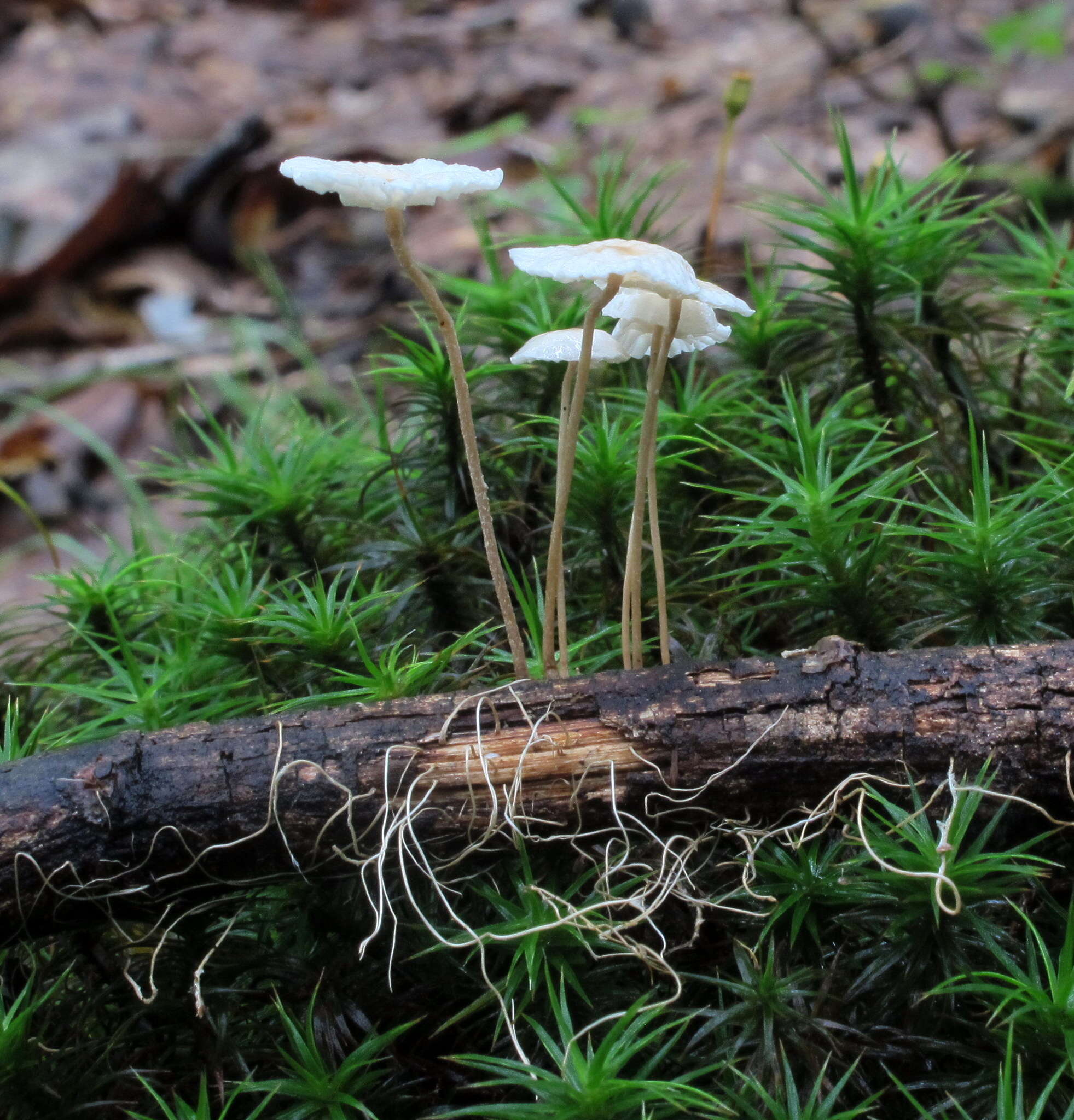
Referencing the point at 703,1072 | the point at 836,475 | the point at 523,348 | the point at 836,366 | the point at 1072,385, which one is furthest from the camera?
the point at 836,366

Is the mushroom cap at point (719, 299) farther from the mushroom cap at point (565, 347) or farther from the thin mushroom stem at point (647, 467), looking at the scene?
the mushroom cap at point (565, 347)

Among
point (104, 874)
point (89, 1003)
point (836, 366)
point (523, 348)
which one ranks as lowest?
point (89, 1003)

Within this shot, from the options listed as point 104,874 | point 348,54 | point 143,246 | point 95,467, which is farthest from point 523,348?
point 348,54

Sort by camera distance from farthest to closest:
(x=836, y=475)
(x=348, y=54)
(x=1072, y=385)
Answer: (x=348, y=54) < (x=836, y=475) < (x=1072, y=385)

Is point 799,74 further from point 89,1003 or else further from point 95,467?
point 89,1003

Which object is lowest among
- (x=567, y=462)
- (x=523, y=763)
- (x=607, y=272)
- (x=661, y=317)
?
(x=523, y=763)

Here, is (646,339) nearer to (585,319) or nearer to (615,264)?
(585,319)

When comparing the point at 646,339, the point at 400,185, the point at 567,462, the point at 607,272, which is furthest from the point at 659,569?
the point at 400,185
